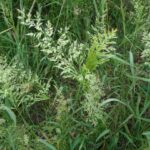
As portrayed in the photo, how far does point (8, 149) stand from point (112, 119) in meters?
0.50

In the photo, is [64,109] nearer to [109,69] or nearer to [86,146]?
[86,146]

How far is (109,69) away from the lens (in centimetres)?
199

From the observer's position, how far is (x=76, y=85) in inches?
80.7

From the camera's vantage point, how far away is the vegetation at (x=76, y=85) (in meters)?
1.58

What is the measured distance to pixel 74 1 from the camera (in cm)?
209

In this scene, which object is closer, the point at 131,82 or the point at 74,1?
the point at 131,82

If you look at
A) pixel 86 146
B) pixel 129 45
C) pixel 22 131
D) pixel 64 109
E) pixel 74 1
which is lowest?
pixel 86 146

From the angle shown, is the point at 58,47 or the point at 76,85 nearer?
the point at 58,47

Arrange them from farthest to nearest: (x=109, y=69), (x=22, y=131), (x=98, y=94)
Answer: (x=109, y=69) < (x=22, y=131) < (x=98, y=94)

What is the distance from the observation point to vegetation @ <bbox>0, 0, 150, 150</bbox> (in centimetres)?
158

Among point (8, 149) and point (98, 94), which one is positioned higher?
point (98, 94)

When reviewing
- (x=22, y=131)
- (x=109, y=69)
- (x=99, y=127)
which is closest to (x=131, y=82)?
(x=109, y=69)

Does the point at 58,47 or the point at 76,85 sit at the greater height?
the point at 58,47

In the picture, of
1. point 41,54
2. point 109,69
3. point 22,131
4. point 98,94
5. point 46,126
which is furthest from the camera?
point 41,54
